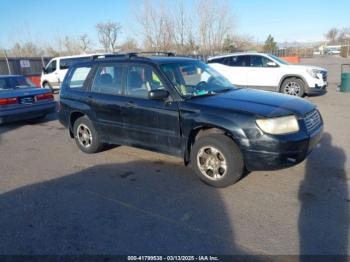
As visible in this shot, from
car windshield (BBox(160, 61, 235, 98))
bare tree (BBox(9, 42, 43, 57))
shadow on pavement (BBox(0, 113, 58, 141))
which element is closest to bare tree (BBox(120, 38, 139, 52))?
bare tree (BBox(9, 42, 43, 57))

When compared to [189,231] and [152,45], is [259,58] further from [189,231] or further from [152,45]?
[152,45]

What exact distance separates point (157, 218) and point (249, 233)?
104 centimetres

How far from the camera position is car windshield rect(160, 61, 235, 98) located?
15.7ft

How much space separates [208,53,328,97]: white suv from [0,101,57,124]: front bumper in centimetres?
710

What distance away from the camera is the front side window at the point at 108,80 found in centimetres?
535

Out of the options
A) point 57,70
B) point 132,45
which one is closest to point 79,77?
point 57,70

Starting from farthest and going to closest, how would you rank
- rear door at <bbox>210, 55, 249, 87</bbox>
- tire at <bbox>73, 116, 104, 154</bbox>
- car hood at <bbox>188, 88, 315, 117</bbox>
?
rear door at <bbox>210, 55, 249, 87</bbox> < tire at <bbox>73, 116, 104, 154</bbox> < car hood at <bbox>188, 88, 315, 117</bbox>

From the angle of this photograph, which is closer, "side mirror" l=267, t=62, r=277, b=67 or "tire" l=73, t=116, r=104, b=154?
"tire" l=73, t=116, r=104, b=154

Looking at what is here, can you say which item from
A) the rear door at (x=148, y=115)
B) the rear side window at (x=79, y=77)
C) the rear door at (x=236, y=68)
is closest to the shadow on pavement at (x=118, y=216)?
the rear door at (x=148, y=115)

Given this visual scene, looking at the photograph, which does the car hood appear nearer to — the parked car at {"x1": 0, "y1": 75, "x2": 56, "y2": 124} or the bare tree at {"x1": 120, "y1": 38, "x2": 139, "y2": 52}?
the parked car at {"x1": 0, "y1": 75, "x2": 56, "y2": 124}

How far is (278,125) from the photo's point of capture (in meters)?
4.00

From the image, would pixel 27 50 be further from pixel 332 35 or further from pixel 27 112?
pixel 332 35

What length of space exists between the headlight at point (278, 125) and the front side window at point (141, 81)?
5.30ft

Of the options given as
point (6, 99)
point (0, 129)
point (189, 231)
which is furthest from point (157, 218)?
point (0, 129)
